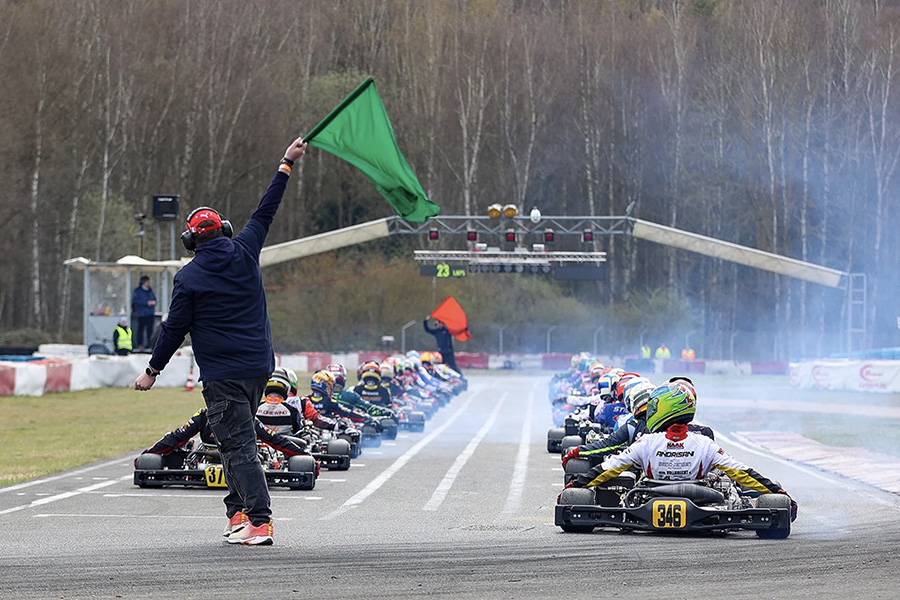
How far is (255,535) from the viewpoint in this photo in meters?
8.32

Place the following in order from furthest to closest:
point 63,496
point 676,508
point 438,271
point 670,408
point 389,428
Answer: point 438,271 → point 389,428 → point 63,496 → point 670,408 → point 676,508

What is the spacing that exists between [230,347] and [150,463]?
582 cm

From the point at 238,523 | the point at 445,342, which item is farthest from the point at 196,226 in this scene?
the point at 445,342

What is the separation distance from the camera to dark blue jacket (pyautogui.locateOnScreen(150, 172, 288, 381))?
824 cm

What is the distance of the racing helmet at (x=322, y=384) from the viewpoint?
790 inches

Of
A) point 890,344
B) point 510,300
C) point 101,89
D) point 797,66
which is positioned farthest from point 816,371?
point 101,89

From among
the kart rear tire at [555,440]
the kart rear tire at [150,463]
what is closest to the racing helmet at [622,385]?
the kart rear tire at [555,440]

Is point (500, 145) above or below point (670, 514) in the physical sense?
above

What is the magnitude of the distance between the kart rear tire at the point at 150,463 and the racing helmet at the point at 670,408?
216 inches

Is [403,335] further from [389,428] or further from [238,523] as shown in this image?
[238,523]

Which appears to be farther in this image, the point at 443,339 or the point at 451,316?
the point at 451,316

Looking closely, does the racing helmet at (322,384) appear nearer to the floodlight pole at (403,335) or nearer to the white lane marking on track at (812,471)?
the white lane marking on track at (812,471)

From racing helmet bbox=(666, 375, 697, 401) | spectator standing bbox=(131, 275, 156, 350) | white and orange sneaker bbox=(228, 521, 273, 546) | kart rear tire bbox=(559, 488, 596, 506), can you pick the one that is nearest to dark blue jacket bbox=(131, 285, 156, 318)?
spectator standing bbox=(131, 275, 156, 350)

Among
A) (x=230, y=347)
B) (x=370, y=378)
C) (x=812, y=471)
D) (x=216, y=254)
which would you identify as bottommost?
(x=812, y=471)
